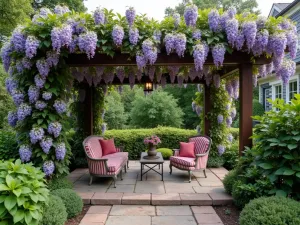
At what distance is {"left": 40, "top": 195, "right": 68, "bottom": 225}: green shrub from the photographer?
9.63 feet

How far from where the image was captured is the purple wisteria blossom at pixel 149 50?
4059mm

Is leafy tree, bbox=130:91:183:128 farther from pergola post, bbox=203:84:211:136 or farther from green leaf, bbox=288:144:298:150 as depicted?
green leaf, bbox=288:144:298:150

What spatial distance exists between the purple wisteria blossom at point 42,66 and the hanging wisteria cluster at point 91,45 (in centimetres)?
1

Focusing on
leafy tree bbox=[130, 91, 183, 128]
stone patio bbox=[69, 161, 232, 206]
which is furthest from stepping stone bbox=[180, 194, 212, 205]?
leafy tree bbox=[130, 91, 183, 128]

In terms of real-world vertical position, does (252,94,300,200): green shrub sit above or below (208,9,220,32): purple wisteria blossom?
below

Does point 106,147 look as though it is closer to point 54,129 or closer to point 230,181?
point 54,129

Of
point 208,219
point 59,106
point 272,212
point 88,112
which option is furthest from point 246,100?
point 88,112

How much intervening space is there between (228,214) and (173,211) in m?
0.84

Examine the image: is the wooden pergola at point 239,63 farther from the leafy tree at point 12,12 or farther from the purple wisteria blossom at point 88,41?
the leafy tree at point 12,12

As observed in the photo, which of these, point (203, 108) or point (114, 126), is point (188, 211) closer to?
point (203, 108)

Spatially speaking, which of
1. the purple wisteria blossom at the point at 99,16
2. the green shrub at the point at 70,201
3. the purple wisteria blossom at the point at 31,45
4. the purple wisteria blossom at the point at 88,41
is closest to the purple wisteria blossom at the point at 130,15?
the purple wisteria blossom at the point at 99,16

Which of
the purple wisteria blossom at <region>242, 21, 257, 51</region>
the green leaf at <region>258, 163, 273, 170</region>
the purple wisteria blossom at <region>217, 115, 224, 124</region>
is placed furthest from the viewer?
the purple wisteria blossom at <region>217, 115, 224, 124</region>

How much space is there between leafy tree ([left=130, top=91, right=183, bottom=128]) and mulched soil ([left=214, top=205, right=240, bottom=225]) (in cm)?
1181

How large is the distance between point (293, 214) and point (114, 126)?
15.6 meters
